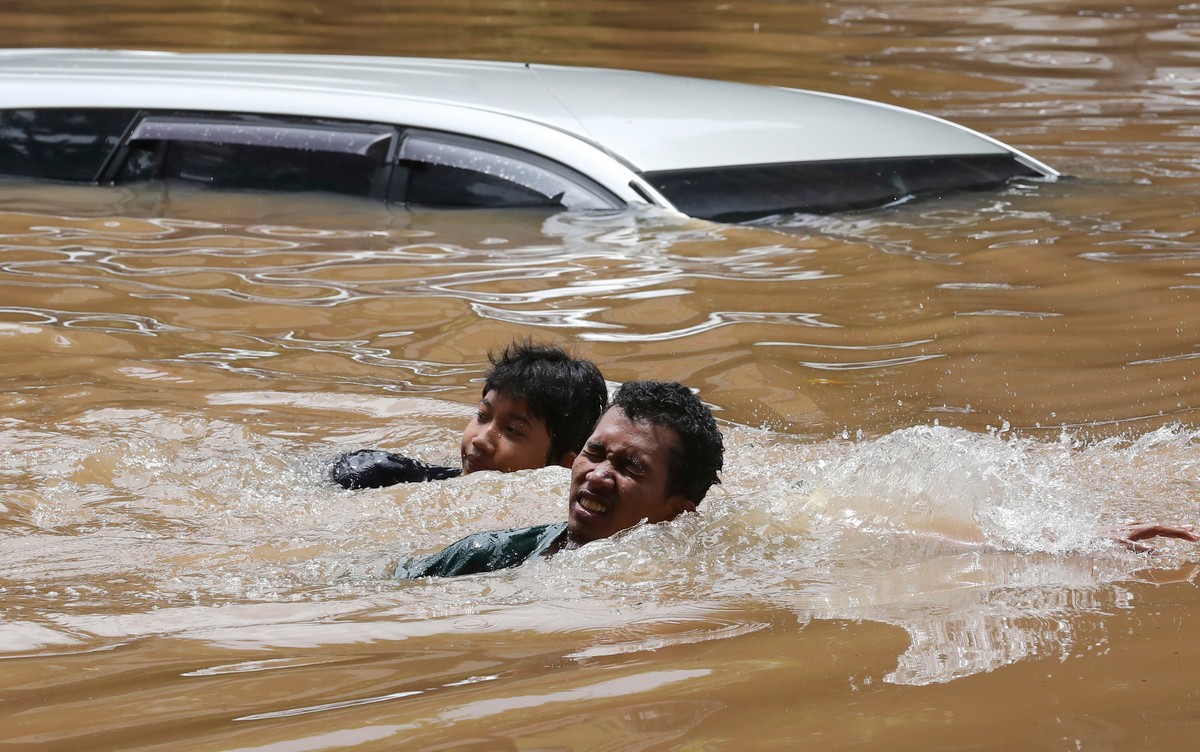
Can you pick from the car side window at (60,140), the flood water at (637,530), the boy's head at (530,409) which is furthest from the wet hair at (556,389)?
the car side window at (60,140)

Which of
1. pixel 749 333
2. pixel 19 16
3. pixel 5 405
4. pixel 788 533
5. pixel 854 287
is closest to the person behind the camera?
pixel 788 533

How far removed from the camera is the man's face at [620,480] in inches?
169

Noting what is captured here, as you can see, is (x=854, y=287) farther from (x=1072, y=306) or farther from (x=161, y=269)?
(x=161, y=269)

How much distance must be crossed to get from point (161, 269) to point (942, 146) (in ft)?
12.4

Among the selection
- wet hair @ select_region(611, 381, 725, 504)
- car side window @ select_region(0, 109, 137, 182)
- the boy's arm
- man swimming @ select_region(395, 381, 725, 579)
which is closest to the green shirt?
man swimming @ select_region(395, 381, 725, 579)

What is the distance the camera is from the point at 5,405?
18.4 ft

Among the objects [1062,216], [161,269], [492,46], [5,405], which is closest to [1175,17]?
[492,46]

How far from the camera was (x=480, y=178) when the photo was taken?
6.95 meters

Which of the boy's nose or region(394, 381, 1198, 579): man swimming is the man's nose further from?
the boy's nose

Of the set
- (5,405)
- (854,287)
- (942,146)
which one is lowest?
(5,405)

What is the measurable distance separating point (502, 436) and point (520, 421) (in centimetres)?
8

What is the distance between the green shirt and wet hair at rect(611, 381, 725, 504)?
377 mm

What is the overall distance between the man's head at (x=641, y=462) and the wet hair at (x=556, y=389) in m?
0.73

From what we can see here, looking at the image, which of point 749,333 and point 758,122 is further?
point 758,122
